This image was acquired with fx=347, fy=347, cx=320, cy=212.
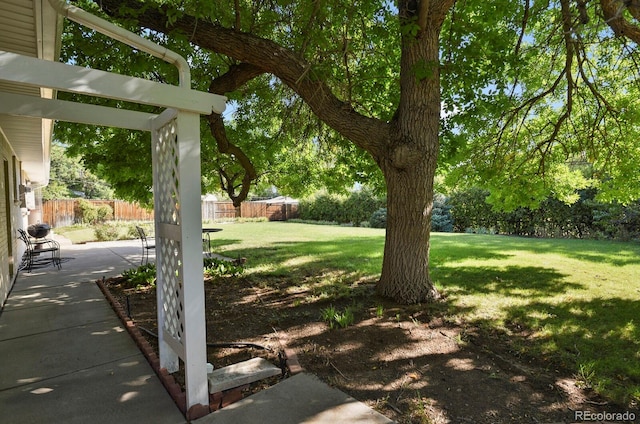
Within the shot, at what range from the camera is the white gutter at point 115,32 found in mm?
2237

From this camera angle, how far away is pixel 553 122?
6.80m

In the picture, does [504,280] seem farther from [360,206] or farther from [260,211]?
[260,211]

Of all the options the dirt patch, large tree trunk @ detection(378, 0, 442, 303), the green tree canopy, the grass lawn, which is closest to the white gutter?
the green tree canopy

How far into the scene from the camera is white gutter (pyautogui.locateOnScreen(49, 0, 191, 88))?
88.1 inches

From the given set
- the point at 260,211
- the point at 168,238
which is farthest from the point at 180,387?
the point at 260,211

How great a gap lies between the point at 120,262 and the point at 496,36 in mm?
9396

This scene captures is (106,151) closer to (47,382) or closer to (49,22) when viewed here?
(49,22)

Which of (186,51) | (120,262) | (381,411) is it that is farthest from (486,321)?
(120,262)

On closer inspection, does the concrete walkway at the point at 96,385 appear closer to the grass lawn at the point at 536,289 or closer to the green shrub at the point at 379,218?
the grass lawn at the point at 536,289

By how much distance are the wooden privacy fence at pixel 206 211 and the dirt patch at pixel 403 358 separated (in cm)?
1975

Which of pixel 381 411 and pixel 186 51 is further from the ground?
pixel 186 51

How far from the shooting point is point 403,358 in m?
3.27

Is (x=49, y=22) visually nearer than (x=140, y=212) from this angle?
Yes

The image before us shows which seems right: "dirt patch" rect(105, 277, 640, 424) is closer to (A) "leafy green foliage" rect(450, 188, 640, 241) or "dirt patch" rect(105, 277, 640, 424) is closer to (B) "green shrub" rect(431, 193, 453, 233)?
(A) "leafy green foliage" rect(450, 188, 640, 241)
